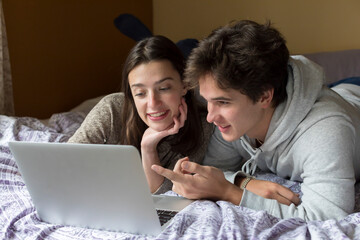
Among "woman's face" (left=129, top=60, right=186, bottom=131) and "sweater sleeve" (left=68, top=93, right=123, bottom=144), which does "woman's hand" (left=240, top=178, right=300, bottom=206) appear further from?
"sweater sleeve" (left=68, top=93, right=123, bottom=144)

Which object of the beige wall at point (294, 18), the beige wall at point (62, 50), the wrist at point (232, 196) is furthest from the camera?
the beige wall at point (294, 18)

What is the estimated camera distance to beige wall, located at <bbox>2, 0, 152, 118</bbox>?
8.92 ft

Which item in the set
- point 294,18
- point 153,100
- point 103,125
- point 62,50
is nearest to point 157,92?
point 153,100

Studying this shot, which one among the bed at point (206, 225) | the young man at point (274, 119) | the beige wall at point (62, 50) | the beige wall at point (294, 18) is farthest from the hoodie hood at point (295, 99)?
the beige wall at point (62, 50)

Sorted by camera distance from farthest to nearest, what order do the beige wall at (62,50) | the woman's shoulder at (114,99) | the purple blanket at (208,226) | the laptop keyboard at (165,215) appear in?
the beige wall at (62,50), the woman's shoulder at (114,99), the laptop keyboard at (165,215), the purple blanket at (208,226)

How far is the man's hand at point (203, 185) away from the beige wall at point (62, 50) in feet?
6.22

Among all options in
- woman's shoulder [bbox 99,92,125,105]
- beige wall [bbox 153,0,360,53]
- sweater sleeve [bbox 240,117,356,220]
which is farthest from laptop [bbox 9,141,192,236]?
beige wall [bbox 153,0,360,53]

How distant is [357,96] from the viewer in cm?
178

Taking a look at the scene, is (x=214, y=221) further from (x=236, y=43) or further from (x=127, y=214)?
(x=236, y=43)

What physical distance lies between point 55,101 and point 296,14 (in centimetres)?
172

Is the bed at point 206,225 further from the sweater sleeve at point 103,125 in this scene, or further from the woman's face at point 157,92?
the woman's face at point 157,92

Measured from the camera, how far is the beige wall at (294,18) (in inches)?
112

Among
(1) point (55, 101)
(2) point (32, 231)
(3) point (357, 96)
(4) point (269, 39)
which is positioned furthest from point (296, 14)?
(2) point (32, 231)

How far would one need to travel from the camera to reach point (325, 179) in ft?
3.60
